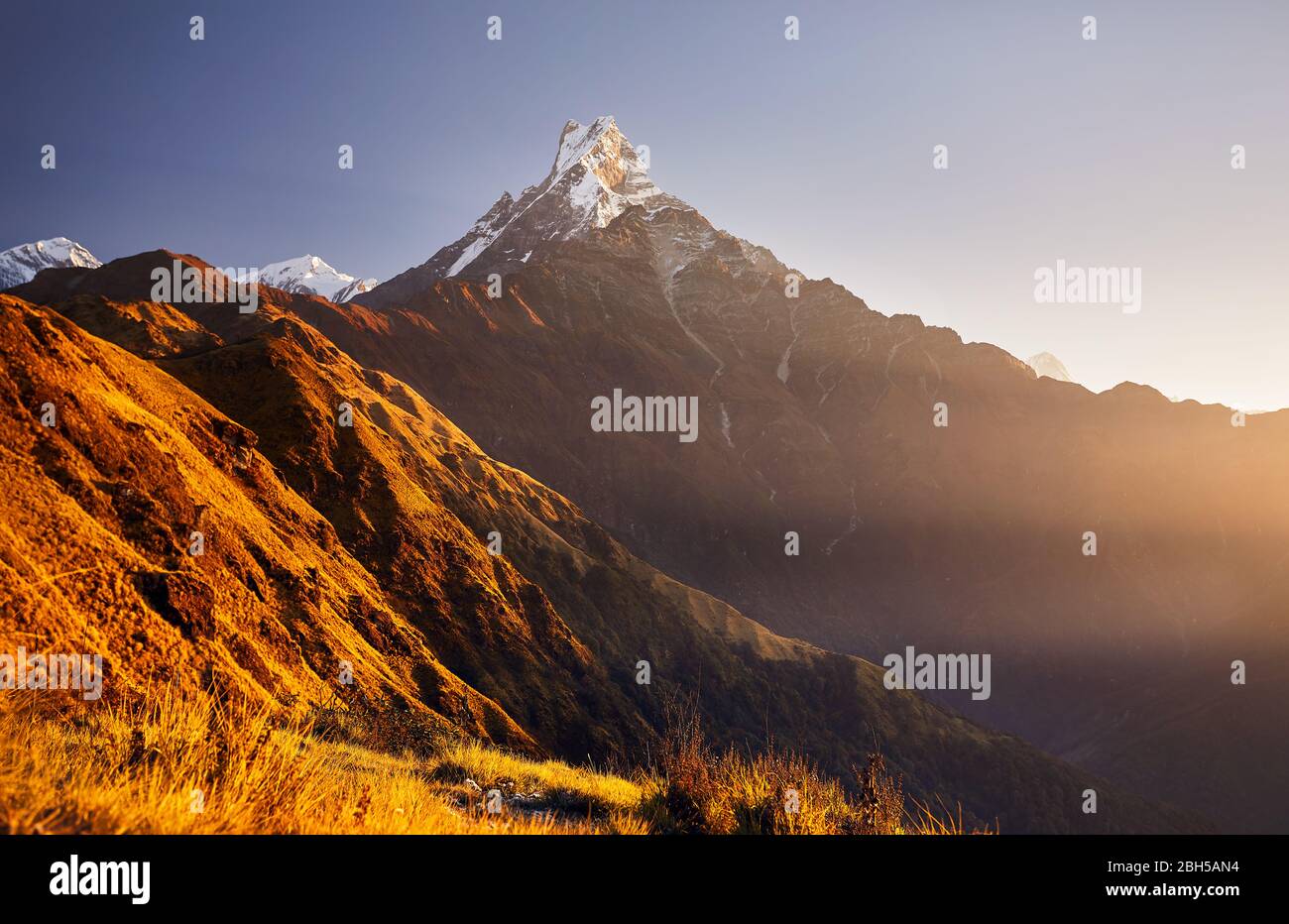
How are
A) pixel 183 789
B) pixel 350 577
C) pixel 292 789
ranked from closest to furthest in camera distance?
pixel 183 789 < pixel 292 789 < pixel 350 577

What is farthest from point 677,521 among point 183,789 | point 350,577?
point 183,789

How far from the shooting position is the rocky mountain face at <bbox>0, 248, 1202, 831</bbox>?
12.8m

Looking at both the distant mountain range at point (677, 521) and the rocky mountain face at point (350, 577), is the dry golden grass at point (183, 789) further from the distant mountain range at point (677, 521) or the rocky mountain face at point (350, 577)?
the distant mountain range at point (677, 521)

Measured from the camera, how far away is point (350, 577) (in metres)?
27.7

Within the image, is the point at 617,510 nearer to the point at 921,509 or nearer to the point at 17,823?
the point at 921,509

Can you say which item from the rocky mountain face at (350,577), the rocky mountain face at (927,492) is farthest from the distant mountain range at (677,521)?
the rocky mountain face at (927,492)

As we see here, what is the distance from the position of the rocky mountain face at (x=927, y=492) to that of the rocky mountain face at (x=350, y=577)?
39.6 meters

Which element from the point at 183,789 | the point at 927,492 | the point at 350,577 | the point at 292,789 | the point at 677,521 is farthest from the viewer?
the point at 927,492

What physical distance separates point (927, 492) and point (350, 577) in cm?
12912

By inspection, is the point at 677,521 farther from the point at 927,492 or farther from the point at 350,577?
the point at 350,577

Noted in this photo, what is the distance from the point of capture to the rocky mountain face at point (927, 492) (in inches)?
4198
